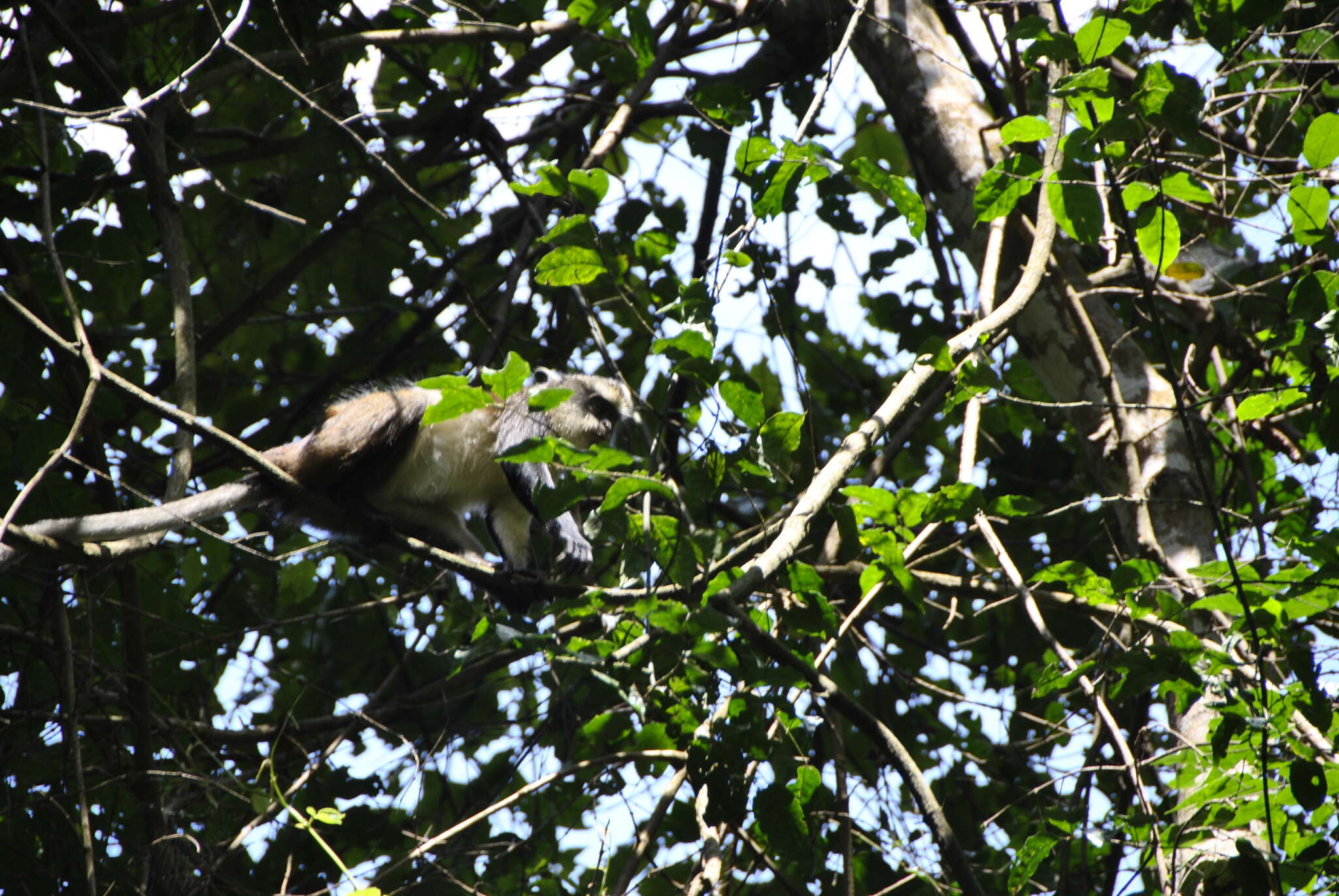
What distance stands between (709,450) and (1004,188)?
1.08m

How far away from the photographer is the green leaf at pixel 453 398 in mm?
2066

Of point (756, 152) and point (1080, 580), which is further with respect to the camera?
point (1080, 580)

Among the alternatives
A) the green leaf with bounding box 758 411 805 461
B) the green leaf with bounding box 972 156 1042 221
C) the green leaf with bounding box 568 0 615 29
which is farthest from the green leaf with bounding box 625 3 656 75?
the green leaf with bounding box 758 411 805 461

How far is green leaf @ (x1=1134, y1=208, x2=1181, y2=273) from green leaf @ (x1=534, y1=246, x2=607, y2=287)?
1332 millimetres

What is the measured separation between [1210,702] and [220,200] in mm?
4795

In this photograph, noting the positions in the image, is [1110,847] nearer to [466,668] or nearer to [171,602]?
[466,668]

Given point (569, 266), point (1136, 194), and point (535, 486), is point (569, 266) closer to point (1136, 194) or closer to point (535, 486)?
point (1136, 194)

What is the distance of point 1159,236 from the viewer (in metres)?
2.68

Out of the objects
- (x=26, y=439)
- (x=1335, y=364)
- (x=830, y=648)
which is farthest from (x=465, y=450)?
(x=1335, y=364)

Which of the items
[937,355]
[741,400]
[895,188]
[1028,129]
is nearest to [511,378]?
[741,400]

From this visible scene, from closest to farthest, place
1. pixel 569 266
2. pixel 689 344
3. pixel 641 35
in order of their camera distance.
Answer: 1. pixel 689 344
2. pixel 569 266
3. pixel 641 35

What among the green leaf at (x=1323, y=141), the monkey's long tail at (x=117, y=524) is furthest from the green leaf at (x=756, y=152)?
the monkey's long tail at (x=117, y=524)

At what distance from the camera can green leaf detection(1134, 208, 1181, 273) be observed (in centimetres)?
265

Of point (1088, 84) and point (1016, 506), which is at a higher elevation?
point (1088, 84)
